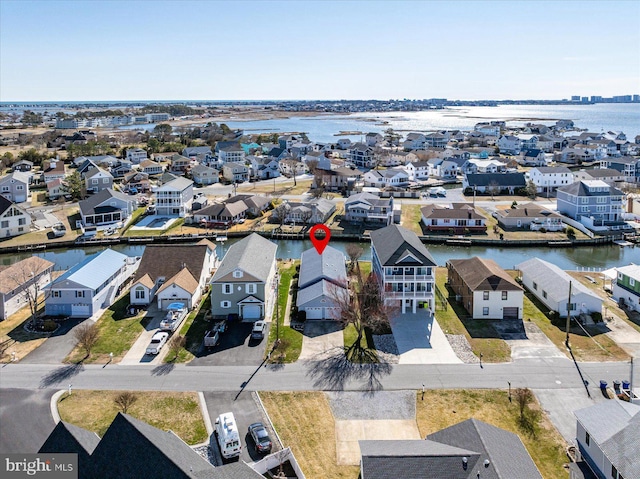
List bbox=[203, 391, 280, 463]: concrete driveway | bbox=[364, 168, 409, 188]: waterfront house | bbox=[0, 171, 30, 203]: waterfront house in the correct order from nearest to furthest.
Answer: bbox=[203, 391, 280, 463]: concrete driveway < bbox=[0, 171, 30, 203]: waterfront house < bbox=[364, 168, 409, 188]: waterfront house

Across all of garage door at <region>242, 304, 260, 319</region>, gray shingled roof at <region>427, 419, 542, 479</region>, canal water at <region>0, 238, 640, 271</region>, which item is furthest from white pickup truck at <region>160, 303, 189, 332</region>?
gray shingled roof at <region>427, 419, 542, 479</region>

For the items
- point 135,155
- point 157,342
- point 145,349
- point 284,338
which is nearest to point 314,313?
point 284,338

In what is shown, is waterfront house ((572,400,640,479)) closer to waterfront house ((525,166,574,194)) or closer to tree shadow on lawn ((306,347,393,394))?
tree shadow on lawn ((306,347,393,394))

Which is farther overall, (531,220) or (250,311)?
(531,220)

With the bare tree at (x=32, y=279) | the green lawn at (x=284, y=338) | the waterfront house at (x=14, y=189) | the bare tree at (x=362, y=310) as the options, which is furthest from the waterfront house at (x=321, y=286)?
the waterfront house at (x=14, y=189)

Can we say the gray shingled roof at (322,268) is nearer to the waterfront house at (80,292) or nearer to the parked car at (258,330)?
the parked car at (258,330)

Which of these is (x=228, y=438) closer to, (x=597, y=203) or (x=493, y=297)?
(x=493, y=297)
